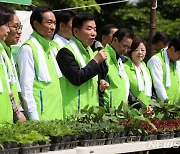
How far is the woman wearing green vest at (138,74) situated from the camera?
704 cm

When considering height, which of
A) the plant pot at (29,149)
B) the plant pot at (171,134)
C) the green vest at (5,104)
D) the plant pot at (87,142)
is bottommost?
the plant pot at (171,134)

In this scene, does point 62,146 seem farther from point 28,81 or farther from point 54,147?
point 28,81

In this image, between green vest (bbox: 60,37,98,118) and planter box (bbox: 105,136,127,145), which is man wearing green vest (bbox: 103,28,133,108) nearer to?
green vest (bbox: 60,37,98,118)

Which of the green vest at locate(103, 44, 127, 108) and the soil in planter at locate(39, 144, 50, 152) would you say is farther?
the green vest at locate(103, 44, 127, 108)

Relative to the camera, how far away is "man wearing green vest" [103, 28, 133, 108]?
6.50m

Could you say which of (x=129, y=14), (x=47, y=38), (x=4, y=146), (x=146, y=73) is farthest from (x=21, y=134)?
(x=129, y=14)

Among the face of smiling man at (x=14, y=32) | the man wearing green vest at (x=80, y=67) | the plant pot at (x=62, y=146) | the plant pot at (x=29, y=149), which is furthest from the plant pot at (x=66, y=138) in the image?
the face of smiling man at (x=14, y=32)

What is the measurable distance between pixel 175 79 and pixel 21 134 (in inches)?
133

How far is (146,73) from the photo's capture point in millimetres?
7215

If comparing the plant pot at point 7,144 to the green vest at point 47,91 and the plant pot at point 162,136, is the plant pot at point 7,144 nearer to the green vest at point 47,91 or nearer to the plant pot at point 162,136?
the green vest at point 47,91

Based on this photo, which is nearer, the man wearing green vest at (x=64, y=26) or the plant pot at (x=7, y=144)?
the plant pot at (x=7, y=144)

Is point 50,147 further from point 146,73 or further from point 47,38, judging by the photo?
point 146,73

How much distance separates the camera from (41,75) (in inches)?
226

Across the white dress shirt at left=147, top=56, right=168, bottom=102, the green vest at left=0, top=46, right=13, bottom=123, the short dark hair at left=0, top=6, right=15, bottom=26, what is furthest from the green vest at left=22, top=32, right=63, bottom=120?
the white dress shirt at left=147, top=56, right=168, bottom=102
